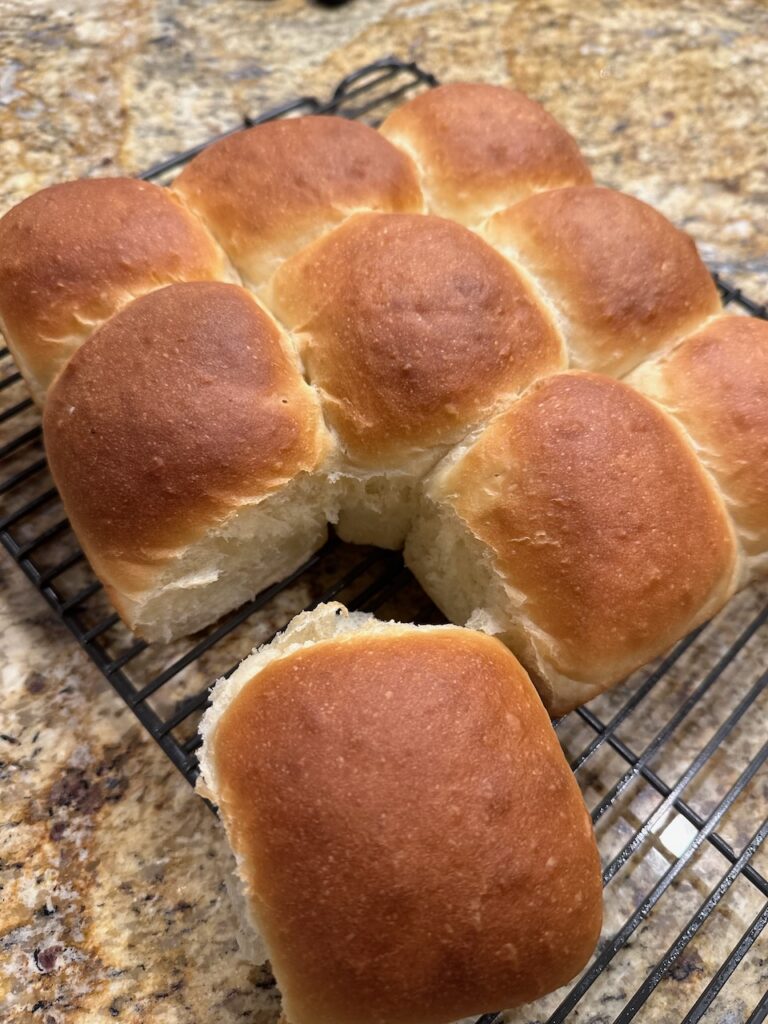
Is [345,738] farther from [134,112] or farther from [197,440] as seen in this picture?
[134,112]

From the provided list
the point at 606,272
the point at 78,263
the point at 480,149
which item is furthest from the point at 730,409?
the point at 78,263

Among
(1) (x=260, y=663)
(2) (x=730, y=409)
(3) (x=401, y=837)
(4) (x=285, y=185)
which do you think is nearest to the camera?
(3) (x=401, y=837)

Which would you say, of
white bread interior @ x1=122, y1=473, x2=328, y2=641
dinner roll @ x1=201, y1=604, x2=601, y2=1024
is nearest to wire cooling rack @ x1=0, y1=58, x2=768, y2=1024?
white bread interior @ x1=122, y1=473, x2=328, y2=641

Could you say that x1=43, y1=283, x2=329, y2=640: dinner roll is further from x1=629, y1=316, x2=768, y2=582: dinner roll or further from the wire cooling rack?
x1=629, y1=316, x2=768, y2=582: dinner roll

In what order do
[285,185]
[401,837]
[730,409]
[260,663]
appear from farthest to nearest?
[285,185], [730,409], [260,663], [401,837]

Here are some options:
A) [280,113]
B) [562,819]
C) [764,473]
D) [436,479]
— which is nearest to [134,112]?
[280,113]

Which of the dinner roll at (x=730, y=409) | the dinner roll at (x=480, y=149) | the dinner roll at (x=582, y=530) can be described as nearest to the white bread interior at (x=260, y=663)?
the dinner roll at (x=582, y=530)

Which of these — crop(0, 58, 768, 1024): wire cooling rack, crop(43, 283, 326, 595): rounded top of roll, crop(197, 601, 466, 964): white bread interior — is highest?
crop(43, 283, 326, 595): rounded top of roll

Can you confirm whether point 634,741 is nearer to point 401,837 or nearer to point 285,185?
point 401,837
